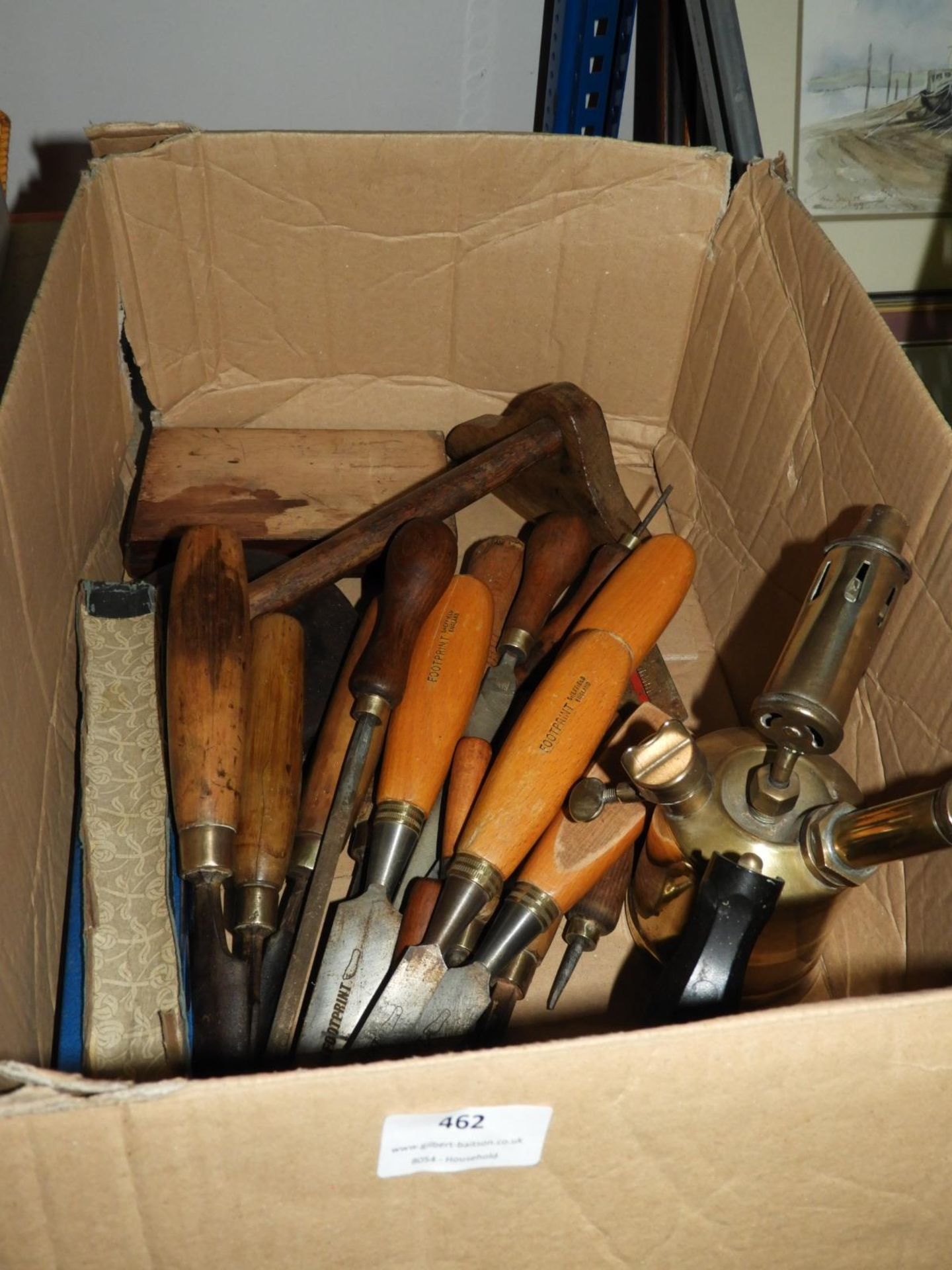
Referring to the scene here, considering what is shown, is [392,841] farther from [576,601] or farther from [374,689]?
[576,601]

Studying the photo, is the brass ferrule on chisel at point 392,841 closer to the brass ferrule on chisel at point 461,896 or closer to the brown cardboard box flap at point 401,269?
the brass ferrule on chisel at point 461,896

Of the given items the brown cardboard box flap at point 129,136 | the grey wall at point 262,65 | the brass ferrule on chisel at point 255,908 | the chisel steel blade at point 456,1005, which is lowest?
the chisel steel blade at point 456,1005

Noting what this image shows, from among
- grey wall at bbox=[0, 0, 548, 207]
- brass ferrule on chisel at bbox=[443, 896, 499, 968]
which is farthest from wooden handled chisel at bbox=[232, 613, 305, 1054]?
grey wall at bbox=[0, 0, 548, 207]

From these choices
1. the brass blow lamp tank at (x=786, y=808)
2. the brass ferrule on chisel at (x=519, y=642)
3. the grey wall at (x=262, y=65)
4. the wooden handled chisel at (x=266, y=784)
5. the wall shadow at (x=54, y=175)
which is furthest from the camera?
the wall shadow at (x=54, y=175)

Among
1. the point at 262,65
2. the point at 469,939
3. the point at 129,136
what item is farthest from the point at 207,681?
the point at 262,65

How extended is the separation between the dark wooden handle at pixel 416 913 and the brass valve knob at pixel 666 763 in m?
0.15

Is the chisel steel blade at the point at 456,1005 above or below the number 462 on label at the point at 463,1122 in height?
below

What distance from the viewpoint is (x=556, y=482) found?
0.86m

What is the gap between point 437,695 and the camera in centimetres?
68

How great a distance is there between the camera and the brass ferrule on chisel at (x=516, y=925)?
0.60 meters

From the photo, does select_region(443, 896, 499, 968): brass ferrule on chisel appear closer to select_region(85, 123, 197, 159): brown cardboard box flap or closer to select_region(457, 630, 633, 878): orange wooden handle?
select_region(457, 630, 633, 878): orange wooden handle

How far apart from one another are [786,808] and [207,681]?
0.33 meters

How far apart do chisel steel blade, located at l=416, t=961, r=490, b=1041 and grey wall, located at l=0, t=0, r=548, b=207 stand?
130 centimetres

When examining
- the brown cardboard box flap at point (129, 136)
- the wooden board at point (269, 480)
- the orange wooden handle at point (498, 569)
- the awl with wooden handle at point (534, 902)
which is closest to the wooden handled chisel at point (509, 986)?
the awl with wooden handle at point (534, 902)
